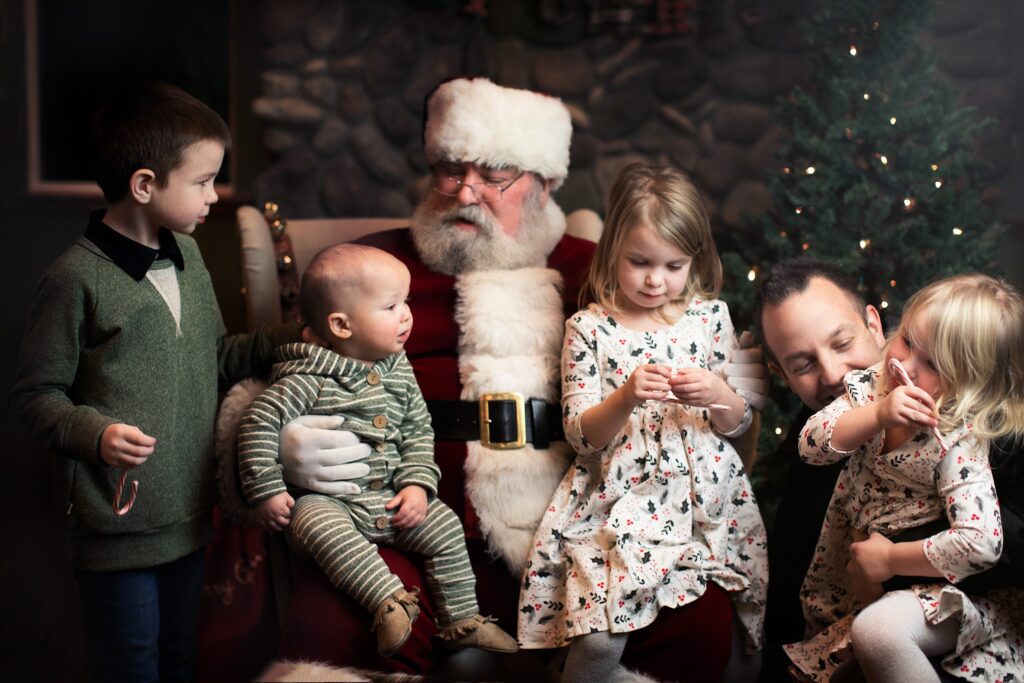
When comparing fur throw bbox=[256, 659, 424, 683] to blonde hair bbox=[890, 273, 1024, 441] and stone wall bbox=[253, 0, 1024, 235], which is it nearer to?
blonde hair bbox=[890, 273, 1024, 441]

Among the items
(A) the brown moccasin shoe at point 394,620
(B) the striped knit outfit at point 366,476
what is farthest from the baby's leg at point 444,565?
(A) the brown moccasin shoe at point 394,620

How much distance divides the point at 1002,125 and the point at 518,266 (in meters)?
1.98

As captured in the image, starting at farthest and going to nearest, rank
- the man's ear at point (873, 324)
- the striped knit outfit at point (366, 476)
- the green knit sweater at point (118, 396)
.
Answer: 1. the man's ear at point (873, 324)
2. the striped knit outfit at point (366, 476)
3. the green knit sweater at point (118, 396)

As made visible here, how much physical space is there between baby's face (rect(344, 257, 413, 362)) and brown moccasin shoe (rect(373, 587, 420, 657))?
0.47 m

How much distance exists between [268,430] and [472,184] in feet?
2.45

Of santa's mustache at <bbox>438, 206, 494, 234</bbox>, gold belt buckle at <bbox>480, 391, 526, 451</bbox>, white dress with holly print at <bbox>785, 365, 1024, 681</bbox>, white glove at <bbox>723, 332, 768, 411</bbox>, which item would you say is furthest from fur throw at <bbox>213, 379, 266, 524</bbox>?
white dress with holly print at <bbox>785, 365, 1024, 681</bbox>

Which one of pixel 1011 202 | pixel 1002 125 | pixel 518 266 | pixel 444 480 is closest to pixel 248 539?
pixel 444 480

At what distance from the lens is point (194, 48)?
354 cm

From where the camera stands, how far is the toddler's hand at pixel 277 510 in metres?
1.79

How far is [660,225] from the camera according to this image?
75.3 inches

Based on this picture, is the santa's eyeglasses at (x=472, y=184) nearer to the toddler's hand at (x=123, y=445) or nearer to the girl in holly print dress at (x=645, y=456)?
the girl in holly print dress at (x=645, y=456)

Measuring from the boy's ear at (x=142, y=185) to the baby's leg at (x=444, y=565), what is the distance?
79 cm

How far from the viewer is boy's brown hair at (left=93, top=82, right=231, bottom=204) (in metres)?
1.71

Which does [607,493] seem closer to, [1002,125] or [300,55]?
[1002,125]
